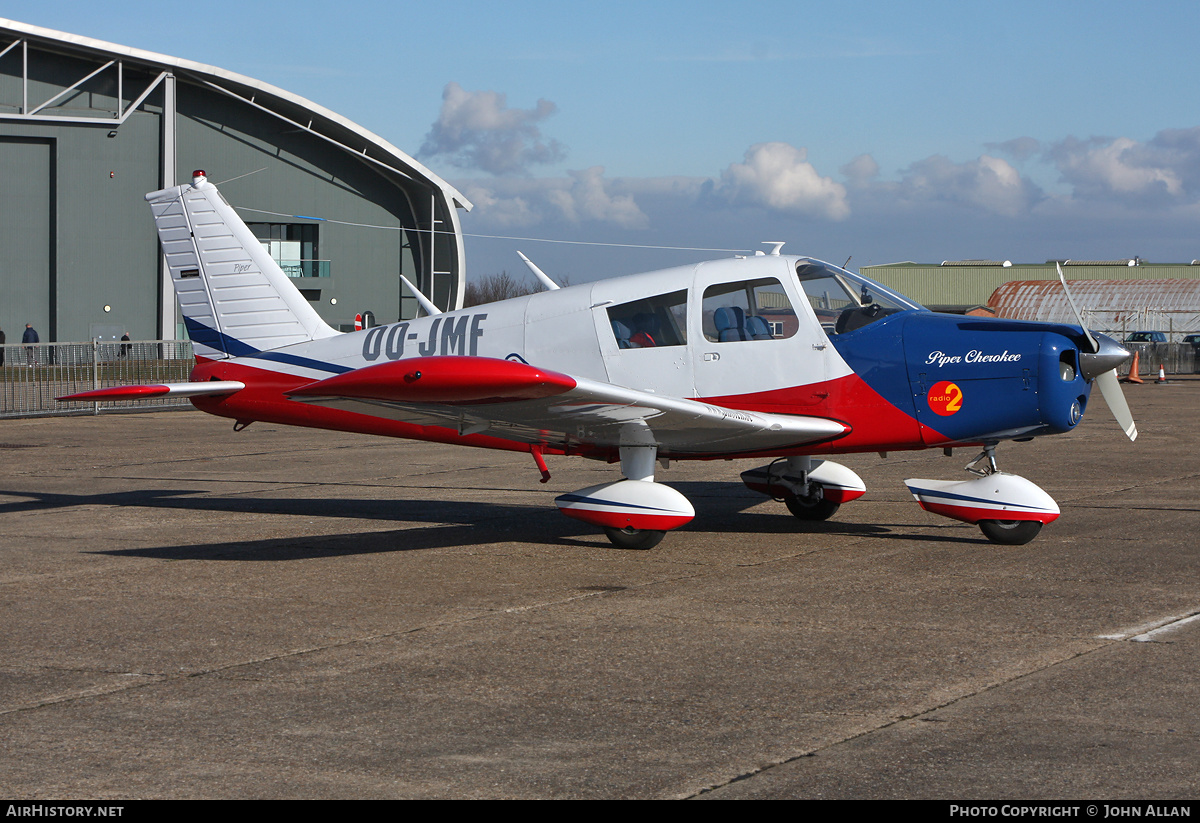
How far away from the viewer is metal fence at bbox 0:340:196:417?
23.4m

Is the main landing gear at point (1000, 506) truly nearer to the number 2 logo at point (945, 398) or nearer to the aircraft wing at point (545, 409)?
the number 2 logo at point (945, 398)

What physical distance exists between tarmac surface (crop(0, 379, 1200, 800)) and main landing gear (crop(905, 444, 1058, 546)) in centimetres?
19

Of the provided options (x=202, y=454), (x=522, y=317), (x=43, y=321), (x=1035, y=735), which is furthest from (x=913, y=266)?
(x=1035, y=735)

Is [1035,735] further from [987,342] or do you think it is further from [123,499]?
[123,499]

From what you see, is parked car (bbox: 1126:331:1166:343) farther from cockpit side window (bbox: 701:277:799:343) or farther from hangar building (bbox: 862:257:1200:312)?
cockpit side window (bbox: 701:277:799:343)

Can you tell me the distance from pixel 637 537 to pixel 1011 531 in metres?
2.69

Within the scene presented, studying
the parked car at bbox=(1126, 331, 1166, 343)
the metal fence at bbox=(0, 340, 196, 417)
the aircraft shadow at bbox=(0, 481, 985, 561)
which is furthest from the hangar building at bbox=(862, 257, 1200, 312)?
the aircraft shadow at bbox=(0, 481, 985, 561)

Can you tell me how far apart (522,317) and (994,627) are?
16.1 ft

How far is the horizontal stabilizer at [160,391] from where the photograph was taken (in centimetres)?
910

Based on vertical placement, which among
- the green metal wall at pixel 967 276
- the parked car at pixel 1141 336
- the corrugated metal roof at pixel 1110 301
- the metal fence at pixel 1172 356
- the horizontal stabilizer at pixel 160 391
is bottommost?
the horizontal stabilizer at pixel 160 391

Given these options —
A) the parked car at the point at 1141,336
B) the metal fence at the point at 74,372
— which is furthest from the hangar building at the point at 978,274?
the metal fence at the point at 74,372

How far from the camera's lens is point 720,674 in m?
5.16

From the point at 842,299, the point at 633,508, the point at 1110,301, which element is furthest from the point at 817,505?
the point at 1110,301

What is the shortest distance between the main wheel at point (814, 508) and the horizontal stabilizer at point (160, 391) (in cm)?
503
